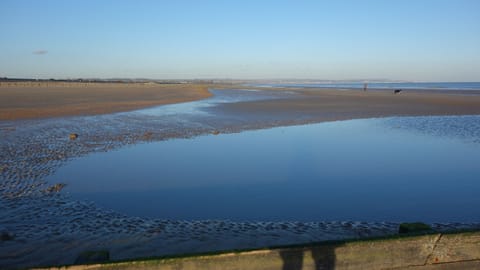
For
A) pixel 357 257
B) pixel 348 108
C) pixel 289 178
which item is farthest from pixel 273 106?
pixel 357 257

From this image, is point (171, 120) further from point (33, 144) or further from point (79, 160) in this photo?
point (79, 160)

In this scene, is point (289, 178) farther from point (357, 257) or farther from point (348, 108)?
point (348, 108)

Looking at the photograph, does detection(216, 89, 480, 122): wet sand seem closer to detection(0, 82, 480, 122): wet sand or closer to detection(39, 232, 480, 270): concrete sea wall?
detection(0, 82, 480, 122): wet sand

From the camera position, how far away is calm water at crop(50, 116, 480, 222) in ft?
24.5

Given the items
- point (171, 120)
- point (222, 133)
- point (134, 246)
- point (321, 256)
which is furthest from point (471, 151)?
point (171, 120)

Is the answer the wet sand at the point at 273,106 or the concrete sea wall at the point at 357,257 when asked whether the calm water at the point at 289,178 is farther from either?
the wet sand at the point at 273,106

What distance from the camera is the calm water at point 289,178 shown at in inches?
294

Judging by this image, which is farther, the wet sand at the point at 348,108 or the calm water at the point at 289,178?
the wet sand at the point at 348,108

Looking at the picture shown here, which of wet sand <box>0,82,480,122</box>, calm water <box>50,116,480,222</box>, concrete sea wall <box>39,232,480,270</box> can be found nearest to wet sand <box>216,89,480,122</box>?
wet sand <box>0,82,480,122</box>

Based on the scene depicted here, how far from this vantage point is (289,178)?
390 inches

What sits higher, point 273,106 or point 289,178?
point 273,106

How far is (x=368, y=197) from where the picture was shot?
8281mm

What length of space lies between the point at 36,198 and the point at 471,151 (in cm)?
1441

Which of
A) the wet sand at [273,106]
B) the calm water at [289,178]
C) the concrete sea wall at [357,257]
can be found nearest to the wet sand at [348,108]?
the wet sand at [273,106]
